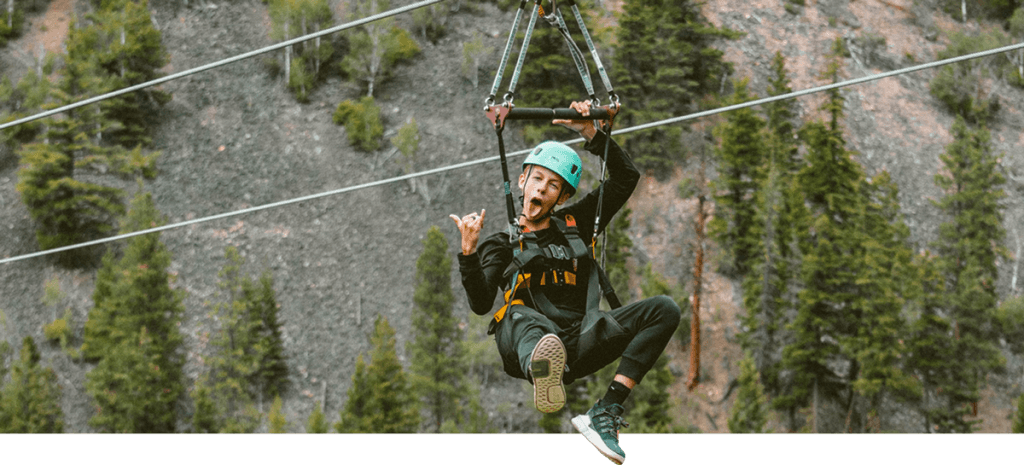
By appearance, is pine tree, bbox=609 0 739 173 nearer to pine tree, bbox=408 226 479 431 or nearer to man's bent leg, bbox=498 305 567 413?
pine tree, bbox=408 226 479 431

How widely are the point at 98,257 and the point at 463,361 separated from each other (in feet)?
26.7

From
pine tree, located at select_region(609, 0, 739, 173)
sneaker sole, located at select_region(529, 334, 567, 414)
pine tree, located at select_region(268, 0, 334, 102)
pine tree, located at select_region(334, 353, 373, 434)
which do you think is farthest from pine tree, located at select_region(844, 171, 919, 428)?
pine tree, located at select_region(268, 0, 334, 102)

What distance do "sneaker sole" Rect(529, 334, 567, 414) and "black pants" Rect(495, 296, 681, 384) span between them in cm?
13

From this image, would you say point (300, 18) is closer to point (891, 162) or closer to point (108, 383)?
point (108, 383)

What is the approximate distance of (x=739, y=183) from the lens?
15.4m

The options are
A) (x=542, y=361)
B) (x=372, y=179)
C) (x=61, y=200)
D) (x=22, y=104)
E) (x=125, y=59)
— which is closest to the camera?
(x=542, y=361)

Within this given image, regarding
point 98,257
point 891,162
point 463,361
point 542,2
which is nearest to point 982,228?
point 891,162

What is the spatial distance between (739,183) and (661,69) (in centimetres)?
315

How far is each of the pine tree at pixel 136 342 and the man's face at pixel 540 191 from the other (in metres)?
12.3

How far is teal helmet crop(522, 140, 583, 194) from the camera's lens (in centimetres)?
338

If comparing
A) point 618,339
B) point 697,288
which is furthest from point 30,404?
point 618,339

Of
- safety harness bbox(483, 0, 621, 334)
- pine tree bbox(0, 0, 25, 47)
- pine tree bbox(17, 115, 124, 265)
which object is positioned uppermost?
safety harness bbox(483, 0, 621, 334)

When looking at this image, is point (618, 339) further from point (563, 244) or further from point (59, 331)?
point (59, 331)
